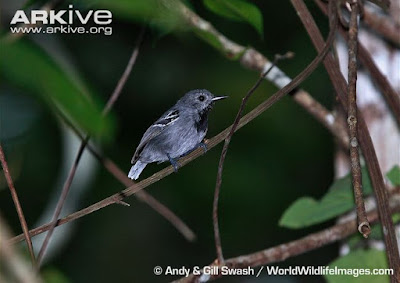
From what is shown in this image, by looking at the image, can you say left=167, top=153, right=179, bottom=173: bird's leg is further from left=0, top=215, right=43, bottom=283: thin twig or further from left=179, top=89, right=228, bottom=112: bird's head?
left=0, top=215, right=43, bottom=283: thin twig

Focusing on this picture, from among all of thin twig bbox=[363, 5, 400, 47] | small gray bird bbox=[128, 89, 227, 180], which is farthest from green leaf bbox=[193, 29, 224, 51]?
thin twig bbox=[363, 5, 400, 47]

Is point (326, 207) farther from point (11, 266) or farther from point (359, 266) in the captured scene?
point (11, 266)

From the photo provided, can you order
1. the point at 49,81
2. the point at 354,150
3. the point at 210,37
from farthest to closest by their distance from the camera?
the point at 210,37 < the point at 354,150 < the point at 49,81

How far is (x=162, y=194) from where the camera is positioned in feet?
19.9

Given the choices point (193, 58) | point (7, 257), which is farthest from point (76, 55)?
point (7, 257)

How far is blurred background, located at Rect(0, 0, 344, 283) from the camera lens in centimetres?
595

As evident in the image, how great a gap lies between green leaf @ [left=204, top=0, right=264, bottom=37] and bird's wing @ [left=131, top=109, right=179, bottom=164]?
939 mm

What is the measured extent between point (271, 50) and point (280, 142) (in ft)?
3.10

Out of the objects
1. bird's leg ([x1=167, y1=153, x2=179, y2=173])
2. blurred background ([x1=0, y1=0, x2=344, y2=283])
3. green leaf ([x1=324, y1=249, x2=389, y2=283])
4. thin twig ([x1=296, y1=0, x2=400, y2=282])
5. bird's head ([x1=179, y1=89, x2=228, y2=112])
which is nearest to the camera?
thin twig ([x1=296, y1=0, x2=400, y2=282])

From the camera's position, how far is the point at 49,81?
0.84m

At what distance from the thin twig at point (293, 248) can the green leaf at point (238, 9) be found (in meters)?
1.08

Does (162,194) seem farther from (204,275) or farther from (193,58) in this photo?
(204,275)

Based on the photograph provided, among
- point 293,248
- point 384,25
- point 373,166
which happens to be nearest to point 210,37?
point 384,25

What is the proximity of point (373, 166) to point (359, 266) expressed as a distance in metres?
0.97
